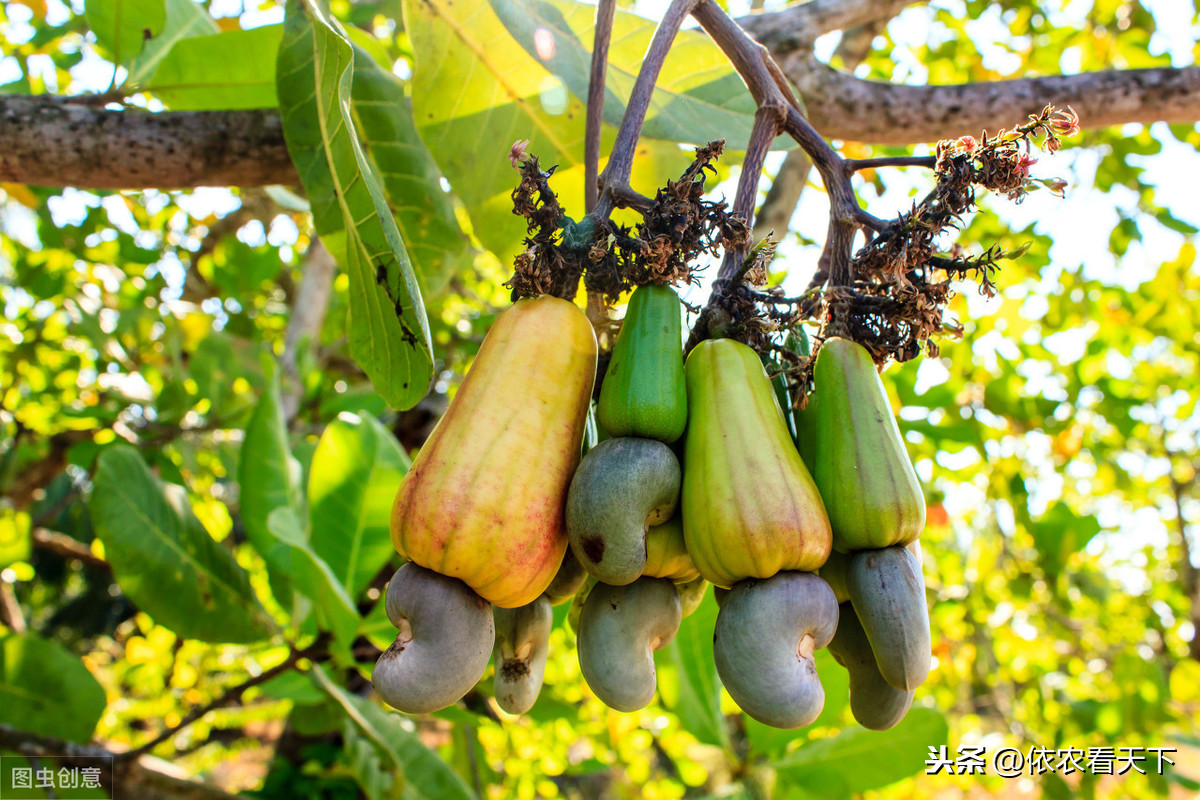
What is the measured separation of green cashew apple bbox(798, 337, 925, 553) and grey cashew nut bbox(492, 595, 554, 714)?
33cm

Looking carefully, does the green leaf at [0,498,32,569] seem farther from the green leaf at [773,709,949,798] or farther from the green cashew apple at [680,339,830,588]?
the green cashew apple at [680,339,830,588]

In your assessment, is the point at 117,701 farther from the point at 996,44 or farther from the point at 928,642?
the point at 996,44

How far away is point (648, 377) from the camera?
78 cm

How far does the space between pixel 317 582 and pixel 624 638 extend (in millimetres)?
791

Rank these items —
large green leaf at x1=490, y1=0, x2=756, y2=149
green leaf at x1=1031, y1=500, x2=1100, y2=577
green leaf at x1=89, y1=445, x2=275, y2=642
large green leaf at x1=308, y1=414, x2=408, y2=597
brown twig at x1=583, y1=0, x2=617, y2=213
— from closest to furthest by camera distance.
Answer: brown twig at x1=583, y1=0, x2=617, y2=213, large green leaf at x1=490, y1=0, x2=756, y2=149, green leaf at x1=89, y1=445, x2=275, y2=642, large green leaf at x1=308, y1=414, x2=408, y2=597, green leaf at x1=1031, y1=500, x2=1100, y2=577

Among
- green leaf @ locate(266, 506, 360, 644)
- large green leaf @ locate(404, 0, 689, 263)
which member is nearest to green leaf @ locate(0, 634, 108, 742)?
green leaf @ locate(266, 506, 360, 644)

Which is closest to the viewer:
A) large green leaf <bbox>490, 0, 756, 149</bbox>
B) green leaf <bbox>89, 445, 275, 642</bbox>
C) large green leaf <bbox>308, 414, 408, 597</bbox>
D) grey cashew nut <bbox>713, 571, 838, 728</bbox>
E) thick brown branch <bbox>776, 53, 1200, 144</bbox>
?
grey cashew nut <bbox>713, 571, 838, 728</bbox>

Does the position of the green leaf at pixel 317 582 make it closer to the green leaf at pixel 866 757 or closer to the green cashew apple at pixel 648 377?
the green cashew apple at pixel 648 377

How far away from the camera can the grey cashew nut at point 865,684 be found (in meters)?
0.79

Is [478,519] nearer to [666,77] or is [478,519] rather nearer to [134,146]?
[666,77]

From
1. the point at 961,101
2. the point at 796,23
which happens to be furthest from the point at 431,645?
the point at 961,101

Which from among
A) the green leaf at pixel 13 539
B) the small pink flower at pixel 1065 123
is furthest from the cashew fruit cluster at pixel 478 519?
the green leaf at pixel 13 539

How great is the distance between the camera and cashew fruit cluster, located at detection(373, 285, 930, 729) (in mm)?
710

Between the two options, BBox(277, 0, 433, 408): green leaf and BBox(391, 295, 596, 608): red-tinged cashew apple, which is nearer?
BBox(391, 295, 596, 608): red-tinged cashew apple
